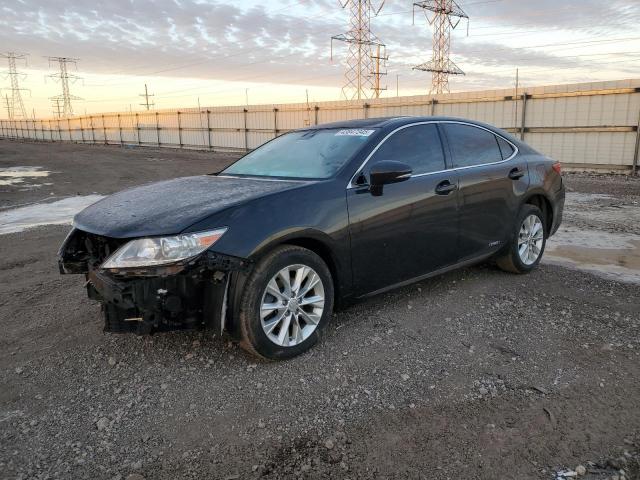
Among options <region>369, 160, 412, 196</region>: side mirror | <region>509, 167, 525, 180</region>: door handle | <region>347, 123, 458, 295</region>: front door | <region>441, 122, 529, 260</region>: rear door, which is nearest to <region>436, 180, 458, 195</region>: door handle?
<region>347, 123, 458, 295</region>: front door

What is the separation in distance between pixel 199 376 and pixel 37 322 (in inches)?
A: 70.5

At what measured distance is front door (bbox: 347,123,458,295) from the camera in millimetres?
3840

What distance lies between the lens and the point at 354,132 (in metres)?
4.30

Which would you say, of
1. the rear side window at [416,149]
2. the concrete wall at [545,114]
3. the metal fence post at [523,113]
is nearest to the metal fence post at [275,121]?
the concrete wall at [545,114]

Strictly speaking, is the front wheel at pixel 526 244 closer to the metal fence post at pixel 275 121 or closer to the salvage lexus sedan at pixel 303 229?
the salvage lexus sedan at pixel 303 229

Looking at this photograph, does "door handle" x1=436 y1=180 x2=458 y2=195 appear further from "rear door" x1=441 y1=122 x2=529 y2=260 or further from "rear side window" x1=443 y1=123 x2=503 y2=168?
"rear side window" x1=443 y1=123 x2=503 y2=168

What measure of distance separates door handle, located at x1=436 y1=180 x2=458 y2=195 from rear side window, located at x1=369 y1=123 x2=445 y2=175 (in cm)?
14

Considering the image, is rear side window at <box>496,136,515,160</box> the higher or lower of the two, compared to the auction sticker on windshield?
lower

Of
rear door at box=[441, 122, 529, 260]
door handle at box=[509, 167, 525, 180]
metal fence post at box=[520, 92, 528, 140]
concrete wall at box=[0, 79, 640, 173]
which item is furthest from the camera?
metal fence post at box=[520, 92, 528, 140]

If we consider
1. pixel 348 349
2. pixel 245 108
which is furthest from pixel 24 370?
pixel 245 108

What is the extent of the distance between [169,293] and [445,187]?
247 centimetres

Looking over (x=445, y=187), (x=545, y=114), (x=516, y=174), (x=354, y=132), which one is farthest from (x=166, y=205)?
(x=545, y=114)

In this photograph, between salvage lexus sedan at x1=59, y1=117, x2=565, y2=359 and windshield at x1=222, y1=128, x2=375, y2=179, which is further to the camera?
windshield at x1=222, y1=128, x2=375, y2=179

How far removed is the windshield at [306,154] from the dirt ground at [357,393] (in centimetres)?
125
